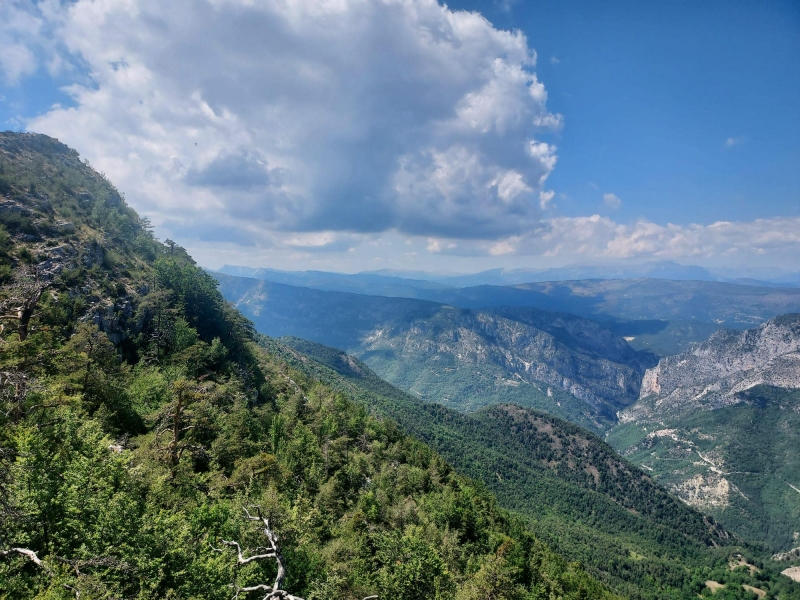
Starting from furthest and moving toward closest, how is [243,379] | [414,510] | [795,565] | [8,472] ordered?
[795,565], [243,379], [414,510], [8,472]

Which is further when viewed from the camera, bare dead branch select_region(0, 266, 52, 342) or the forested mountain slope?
bare dead branch select_region(0, 266, 52, 342)

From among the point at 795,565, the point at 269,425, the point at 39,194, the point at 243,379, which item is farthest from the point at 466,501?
the point at 795,565

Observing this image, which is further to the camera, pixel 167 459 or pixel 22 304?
pixel 167 459

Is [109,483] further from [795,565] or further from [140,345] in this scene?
[795,565]

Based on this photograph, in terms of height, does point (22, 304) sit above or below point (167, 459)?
above

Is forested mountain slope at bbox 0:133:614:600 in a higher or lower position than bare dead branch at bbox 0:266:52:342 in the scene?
lower

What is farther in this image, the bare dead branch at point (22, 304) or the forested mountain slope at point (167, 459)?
the bare dead branch at point (22, 304)

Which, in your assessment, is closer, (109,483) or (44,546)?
(44,546)

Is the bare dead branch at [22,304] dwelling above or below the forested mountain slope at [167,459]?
above
